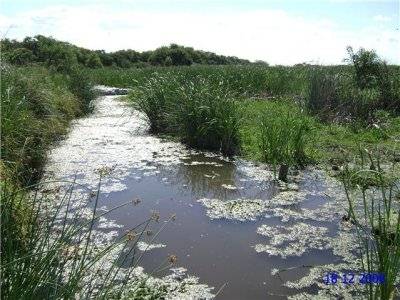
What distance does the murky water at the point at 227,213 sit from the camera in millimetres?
3686

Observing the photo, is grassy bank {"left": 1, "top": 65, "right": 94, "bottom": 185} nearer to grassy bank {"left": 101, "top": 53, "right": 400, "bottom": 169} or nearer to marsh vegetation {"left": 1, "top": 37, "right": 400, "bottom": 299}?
marsh vegetation {"left": 1, "top": 37, "right": 400, "bottom": 299}

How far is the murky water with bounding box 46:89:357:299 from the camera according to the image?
3686mm

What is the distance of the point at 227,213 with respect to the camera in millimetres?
5039

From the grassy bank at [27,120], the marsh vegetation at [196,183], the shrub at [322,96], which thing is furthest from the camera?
the shrub at [322,96]

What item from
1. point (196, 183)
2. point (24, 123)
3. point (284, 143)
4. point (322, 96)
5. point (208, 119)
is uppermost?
point (322, 96)

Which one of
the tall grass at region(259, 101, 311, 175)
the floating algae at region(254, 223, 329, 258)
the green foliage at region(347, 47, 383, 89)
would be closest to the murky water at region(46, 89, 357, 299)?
the floating algae at region(254, 223, 329, 258)

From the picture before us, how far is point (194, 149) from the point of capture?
326 inches

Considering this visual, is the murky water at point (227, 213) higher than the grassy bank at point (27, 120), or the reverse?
the grassy bank at point (27, 120)

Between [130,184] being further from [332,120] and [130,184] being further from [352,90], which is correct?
[352,90]

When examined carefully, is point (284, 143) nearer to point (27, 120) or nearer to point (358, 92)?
point (27, 120)

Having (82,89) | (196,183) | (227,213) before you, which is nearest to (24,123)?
(196,183)

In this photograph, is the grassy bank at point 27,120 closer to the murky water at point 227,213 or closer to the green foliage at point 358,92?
the murky water at point 227,213

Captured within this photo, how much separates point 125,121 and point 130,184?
5.93 meters

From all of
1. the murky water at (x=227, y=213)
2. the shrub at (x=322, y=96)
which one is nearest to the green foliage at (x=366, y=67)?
the shrub at (x=322, y=96)
